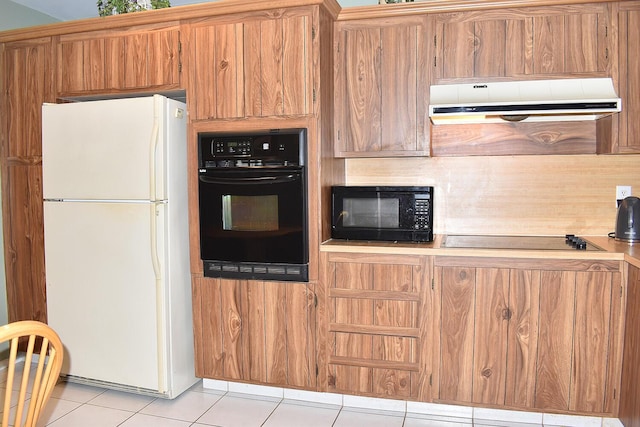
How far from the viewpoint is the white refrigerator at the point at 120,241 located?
2.60m

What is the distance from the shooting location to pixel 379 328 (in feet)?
8.26

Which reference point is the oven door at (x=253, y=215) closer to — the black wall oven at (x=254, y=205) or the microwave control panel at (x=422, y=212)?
the black wall oven at (x=254, y=205)

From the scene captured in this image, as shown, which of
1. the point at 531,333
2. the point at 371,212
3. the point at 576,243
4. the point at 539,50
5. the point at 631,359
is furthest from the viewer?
the point at 371,212

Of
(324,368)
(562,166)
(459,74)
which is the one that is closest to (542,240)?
(562,166)

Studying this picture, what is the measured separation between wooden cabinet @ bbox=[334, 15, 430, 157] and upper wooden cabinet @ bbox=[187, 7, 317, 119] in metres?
0.33

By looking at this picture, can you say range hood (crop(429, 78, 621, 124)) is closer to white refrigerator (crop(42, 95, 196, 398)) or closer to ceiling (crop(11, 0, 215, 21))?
white refrigerator (crop(42, 95, 196, 398))

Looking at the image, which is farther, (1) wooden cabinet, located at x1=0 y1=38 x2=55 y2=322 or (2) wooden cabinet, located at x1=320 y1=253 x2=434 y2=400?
(1) wooden cabinet, located at x1=0 y1=38 x2=55 y2=322

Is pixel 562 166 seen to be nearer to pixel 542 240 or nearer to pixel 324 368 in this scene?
pixel 542 240

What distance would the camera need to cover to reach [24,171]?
3.12 meters

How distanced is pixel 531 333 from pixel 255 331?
142cm

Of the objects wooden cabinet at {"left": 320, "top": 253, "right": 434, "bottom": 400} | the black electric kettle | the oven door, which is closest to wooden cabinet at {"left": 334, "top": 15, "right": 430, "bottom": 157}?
the oven door

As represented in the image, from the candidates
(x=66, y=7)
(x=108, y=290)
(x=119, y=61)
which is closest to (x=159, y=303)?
(x=108, y=290)

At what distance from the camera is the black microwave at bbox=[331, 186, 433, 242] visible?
102 inches

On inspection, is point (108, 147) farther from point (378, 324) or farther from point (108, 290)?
point (378, 324)
